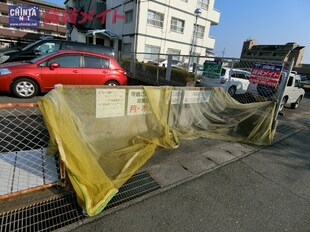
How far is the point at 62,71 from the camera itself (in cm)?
615

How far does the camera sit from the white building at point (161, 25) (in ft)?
59.8

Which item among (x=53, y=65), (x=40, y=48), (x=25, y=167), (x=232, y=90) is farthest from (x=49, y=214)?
(x=40, y=48)

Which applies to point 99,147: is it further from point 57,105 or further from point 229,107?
point 229,107

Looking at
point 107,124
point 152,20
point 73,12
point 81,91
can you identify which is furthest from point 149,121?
point 73,12

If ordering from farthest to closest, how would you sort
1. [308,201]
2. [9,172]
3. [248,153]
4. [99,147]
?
[248,153] → [99,147] → [308,201] → [9,172]

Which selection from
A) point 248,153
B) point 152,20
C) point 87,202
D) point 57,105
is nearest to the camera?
point 87,202

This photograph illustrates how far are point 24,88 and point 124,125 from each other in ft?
13.7

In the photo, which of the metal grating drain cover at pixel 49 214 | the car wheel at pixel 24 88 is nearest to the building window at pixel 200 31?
the car wheel at pixel 24 88

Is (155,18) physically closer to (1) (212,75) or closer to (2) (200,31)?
(2) (200,31)

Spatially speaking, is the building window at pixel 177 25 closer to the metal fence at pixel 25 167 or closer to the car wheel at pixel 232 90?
the car wheel at pixel 232 90

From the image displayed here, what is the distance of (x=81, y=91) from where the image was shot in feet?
9.27

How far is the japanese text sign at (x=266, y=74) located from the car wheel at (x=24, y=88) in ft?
20.7

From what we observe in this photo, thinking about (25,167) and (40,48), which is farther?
(40,48)

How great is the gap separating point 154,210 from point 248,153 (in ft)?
8.71
